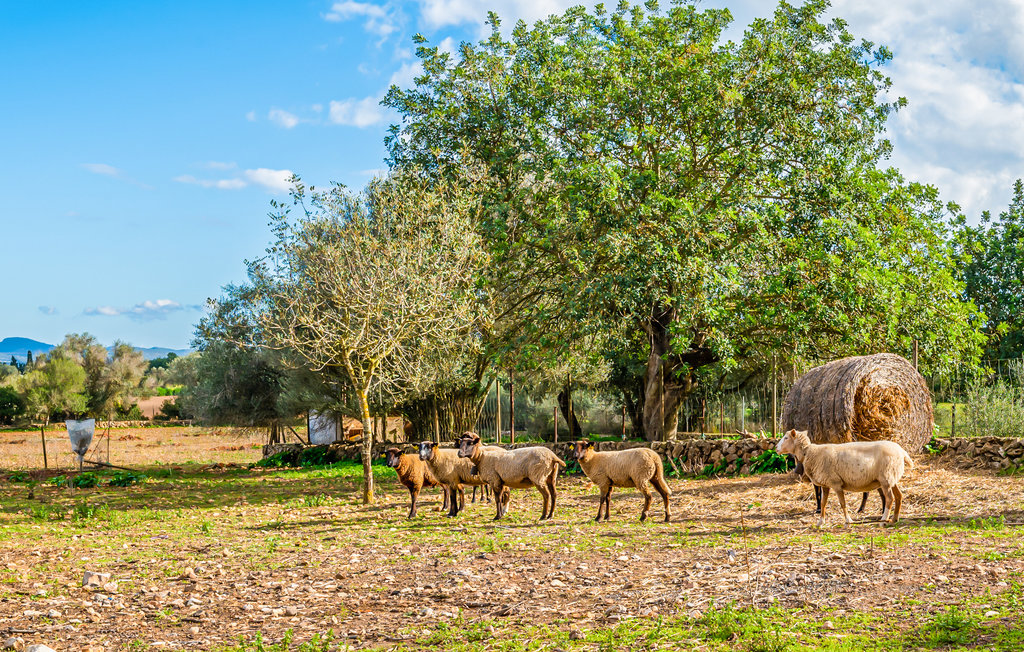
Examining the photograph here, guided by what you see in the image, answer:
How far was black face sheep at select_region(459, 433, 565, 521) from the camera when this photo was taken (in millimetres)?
14422

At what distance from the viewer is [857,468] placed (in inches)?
493

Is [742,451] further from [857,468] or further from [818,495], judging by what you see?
[857,468]

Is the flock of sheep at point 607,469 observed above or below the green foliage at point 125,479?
above

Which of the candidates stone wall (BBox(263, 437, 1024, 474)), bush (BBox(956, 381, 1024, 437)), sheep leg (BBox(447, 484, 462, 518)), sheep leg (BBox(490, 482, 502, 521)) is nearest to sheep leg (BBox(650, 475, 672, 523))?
sheep leg (BBox(490, 482, 502, 521))

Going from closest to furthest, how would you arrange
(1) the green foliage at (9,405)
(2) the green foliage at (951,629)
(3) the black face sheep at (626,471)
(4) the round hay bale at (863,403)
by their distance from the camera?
1. (2) the green foliage at (951,629)
2. (3) the black face sheep at (626,471)
3. (4) the round hay bale at (863,403)
4. (1) the green foliage at (9,405)

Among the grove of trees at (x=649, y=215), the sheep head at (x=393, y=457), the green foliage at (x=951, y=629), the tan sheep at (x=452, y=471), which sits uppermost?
the grove of trees at (x=649, y=215)

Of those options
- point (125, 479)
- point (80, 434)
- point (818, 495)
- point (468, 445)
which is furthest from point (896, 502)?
point (125, 479)

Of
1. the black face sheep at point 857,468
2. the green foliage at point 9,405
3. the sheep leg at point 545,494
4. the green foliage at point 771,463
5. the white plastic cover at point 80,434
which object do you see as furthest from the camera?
the green foliage at point 9,405

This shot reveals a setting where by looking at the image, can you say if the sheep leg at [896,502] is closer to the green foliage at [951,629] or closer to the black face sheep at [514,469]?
the black face sheep at [514,469]

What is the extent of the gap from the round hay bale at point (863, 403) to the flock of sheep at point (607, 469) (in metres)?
1.77

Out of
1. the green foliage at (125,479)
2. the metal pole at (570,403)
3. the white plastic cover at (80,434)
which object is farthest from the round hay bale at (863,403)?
the white plastic cover at (80,434)

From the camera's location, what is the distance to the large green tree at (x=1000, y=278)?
108 ft

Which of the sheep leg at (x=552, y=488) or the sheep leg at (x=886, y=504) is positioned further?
Answer: the sheep leg at (x=552, y=488)

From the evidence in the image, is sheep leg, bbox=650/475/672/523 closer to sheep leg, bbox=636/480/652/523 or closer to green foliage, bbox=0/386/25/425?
sheep leg, bbox=636/480/652/523
